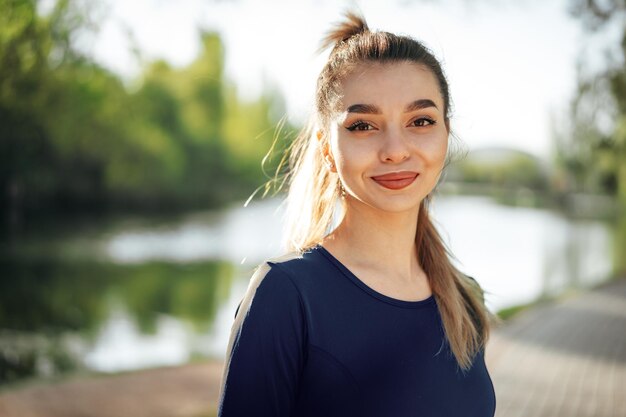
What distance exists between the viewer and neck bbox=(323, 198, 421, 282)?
138cm

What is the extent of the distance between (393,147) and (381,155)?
28 mm

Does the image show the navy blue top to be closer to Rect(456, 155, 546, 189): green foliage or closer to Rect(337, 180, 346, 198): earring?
Rect(337, 180, 346, 198): earring

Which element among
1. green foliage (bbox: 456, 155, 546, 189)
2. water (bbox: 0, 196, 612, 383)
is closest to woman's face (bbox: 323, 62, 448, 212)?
water (bbox: 0, 196, 612, 383)

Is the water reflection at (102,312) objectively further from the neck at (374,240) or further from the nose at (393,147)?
the nose at (393,147)

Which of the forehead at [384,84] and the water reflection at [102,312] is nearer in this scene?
the forehead at [384,84]

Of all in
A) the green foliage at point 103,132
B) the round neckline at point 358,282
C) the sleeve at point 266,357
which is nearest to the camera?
the sleeve at point 266,357

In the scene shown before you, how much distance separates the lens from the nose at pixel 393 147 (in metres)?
1.33

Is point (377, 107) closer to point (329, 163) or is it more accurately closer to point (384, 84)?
point (384, 84)

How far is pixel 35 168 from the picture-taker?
1229 inches

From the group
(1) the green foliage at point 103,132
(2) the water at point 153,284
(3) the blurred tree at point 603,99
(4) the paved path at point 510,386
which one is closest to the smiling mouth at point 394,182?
(2) the water at point 153,284

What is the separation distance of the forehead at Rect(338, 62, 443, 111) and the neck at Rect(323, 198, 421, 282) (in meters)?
0.22

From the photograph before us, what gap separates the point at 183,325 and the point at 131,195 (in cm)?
3072

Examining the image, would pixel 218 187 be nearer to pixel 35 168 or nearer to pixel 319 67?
pixel 35 168

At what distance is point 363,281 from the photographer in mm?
1320
